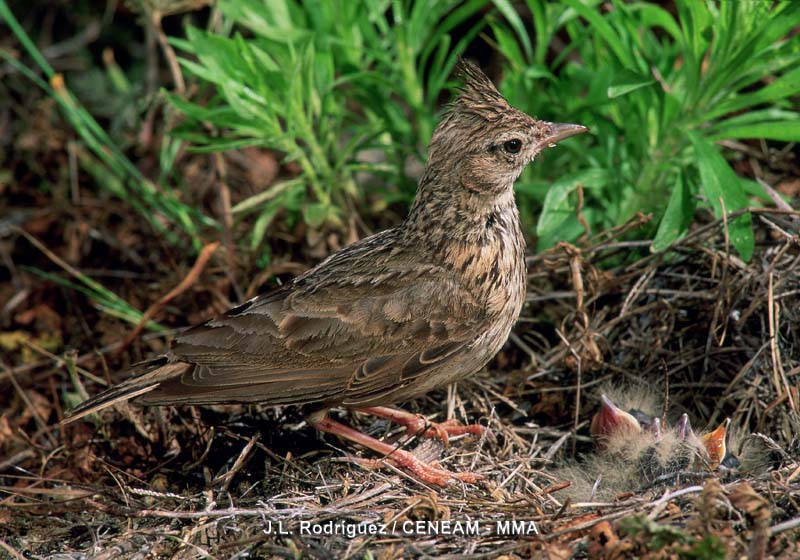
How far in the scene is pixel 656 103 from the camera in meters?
4.67

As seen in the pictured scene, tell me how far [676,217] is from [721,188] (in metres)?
0.25

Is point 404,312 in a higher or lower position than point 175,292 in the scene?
higher

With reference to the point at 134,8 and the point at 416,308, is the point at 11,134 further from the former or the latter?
the point at 416,308

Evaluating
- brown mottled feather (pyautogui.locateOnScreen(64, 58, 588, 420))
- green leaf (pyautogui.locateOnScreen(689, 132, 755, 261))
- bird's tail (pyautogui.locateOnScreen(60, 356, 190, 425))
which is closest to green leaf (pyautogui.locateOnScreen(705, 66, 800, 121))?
green leaf (pyautogui.locateOnScreen(689, 132, 755, 261))

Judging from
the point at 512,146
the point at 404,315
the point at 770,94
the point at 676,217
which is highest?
the point at 770,94

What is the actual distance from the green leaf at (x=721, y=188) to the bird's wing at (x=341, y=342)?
1323 millimetres

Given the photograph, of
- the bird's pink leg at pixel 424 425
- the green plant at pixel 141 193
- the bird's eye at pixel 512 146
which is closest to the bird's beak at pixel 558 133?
the bird's eye at pixel 512 146

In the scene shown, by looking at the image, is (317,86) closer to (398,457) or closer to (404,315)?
(404,315)

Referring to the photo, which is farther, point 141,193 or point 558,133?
point 141,193

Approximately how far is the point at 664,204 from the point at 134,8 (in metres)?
3.50

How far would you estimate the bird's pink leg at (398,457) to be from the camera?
155 inches

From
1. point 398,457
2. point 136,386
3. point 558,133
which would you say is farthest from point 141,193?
point 558,133

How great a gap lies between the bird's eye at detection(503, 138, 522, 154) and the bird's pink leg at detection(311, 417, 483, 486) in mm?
1478

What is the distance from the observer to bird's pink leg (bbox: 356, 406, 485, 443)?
422 centimetres
